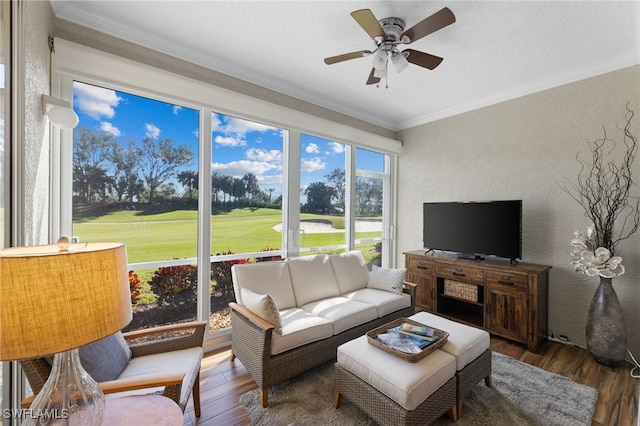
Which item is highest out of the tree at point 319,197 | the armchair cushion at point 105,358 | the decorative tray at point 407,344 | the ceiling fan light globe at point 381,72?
the ceiling fan light globe at point 381,72

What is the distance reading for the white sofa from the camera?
2.06 m

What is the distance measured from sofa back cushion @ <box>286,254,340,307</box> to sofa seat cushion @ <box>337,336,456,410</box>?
947 mm

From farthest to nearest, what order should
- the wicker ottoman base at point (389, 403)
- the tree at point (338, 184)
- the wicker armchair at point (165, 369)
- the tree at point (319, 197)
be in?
the tree at point (338, 184), the tree at point (319, 197), the wicker ottoman base at point (389, 403), the wicker armchair at point (165, 369)

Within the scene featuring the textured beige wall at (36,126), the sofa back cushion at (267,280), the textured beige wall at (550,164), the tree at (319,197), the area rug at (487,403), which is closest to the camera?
the textured beige wall at (36,126)

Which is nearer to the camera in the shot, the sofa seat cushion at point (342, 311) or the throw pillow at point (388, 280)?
the sofa seat cushion at point (342, 311)

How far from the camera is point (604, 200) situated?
2756 millimetres

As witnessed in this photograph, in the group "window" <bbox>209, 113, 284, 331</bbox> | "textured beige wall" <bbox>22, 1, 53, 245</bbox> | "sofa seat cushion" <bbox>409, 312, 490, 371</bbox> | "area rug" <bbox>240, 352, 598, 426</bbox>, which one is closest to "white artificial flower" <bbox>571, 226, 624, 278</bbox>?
"area rug" <bbox>240, 352, 598, 426</bbox>

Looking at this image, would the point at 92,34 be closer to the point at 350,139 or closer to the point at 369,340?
the point at 350,139

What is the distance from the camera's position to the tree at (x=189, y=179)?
271 centimetres

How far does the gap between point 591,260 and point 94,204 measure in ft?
14.3

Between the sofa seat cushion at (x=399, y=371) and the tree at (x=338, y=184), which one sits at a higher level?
the tree at (x=338, y=184)

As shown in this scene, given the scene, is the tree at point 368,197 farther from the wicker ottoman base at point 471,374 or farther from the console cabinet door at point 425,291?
the wicker ottoman base at point 471,374

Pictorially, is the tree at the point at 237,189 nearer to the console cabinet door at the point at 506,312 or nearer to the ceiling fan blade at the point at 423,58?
the ceiling fan blade at the point at 423,58

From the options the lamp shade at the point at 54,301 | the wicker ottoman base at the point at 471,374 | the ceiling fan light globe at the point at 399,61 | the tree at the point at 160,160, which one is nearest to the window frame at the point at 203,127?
the tree at the point at 160,160
